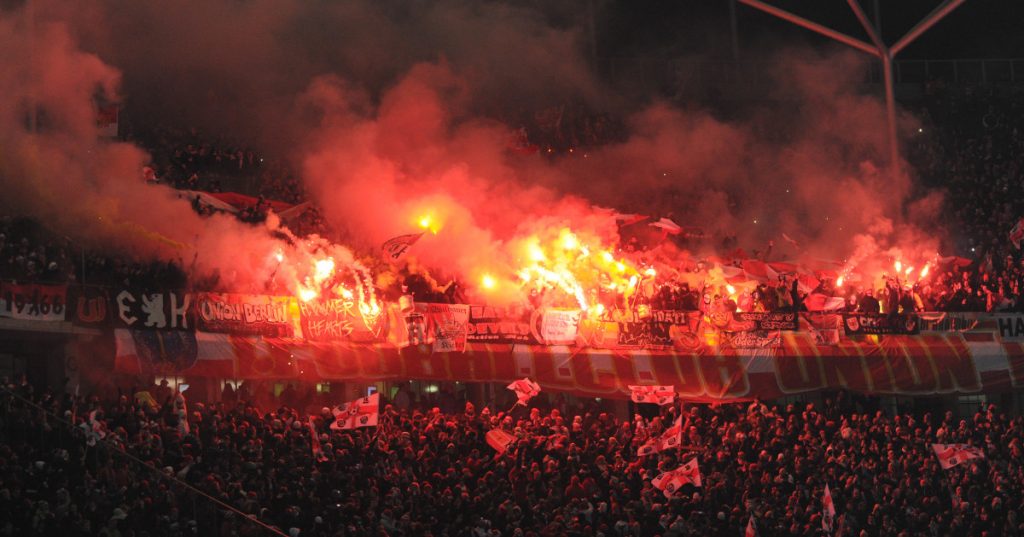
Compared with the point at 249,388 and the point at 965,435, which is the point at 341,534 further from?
the point at 965,435

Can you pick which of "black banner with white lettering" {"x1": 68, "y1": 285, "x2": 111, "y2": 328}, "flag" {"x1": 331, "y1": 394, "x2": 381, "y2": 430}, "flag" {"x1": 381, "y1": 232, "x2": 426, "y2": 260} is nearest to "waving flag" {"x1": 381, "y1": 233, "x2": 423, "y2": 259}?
"flag" {"x1": 381, "y1": 232, "x2": 426, "y2": 260}

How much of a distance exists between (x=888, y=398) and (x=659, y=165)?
23.4 feet

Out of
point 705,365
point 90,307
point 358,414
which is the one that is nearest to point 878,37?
point 705,365

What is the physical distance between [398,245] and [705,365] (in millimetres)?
5364

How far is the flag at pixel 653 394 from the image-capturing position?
63.9 ft

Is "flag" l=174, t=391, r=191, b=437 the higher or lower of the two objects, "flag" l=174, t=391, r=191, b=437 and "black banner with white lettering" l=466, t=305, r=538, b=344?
the lower

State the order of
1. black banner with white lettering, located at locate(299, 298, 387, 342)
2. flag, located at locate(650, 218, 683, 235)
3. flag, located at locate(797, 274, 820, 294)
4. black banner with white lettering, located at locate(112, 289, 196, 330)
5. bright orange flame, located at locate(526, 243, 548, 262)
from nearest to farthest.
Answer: black banner with white lettering, located at locate(112, 289, 196, 330) → black banner with white lettering, located at locate(299, 298, 387, 342) → bright orange flame, located at locate(526, 243, 548, 262) → flag, located at locate(797, 274, 820, 294) → flag, located at locate(650, 218, 683, 235)

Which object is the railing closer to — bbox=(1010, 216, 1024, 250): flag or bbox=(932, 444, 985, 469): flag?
bbox=(1010, 216, 1024, 250): flag

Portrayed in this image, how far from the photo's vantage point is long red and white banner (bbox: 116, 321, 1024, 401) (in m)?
18.2

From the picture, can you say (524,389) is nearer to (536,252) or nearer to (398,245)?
(536,252)

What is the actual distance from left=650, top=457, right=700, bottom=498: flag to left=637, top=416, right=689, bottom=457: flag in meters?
0.74

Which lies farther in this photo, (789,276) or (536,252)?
(789,276)

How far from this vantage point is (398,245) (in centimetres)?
2023

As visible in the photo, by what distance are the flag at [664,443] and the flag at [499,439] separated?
6.42ft
